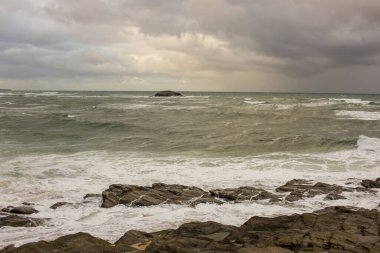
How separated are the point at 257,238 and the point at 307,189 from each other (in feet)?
21.3

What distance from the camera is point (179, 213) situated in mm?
11734

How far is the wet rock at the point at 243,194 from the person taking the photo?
13203 millimetres

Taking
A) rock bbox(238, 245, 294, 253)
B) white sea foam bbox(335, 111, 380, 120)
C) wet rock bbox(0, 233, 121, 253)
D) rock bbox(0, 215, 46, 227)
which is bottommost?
rock bbox(0, 215, 46, 227)

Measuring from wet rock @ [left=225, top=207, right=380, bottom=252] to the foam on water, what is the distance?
6.06 feet

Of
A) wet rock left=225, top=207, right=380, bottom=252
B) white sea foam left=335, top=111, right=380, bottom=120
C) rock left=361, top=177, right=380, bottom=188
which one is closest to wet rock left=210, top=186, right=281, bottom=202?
wet rock left=225, top=207, right=380, bottom=252

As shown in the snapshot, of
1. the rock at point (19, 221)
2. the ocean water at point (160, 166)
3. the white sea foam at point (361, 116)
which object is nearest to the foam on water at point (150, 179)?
the ocean water at point (160, 166)

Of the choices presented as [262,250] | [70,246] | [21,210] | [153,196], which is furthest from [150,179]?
[262,250]

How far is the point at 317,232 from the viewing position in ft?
27.3

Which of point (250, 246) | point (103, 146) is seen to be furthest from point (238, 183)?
point (103, 146)

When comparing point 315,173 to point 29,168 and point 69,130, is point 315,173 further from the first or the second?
point 69,130

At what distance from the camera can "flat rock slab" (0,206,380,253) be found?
25.3 feet

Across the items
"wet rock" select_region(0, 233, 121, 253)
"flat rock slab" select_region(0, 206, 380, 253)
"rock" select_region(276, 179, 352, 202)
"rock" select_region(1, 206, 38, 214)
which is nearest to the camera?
"flat rock slab" select_region(0, 206, 380, 253)

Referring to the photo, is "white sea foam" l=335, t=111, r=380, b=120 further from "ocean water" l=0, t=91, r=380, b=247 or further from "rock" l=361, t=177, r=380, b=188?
"rock" l=361, t=177, r=380, b=188

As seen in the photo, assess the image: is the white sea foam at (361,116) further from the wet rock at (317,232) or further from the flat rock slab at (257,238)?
the flat rock slab at (257,238)
